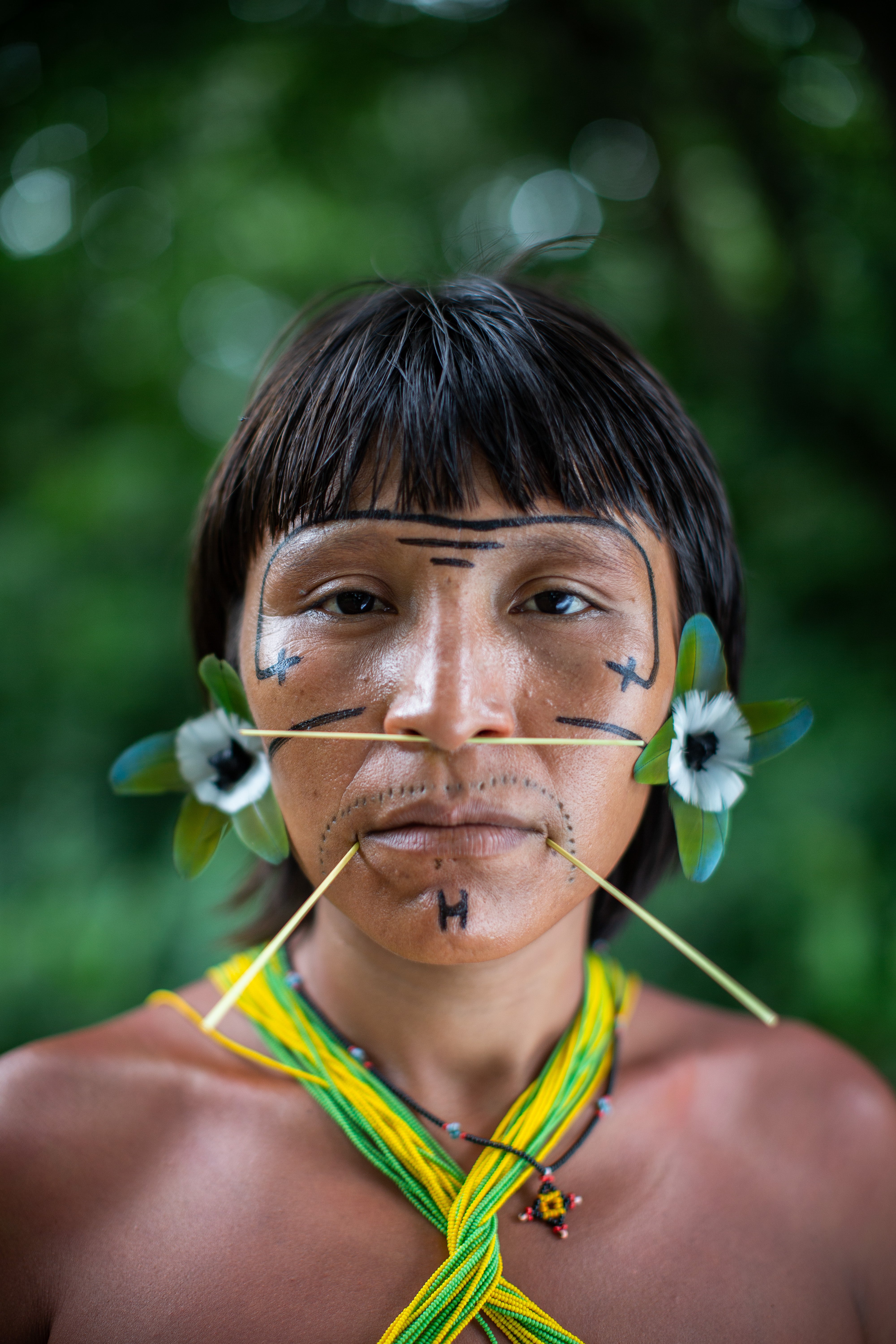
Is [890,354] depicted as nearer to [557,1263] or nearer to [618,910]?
[618,910]

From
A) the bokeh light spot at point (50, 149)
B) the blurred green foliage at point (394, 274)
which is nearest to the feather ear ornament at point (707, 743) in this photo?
the blurred green foliage at point (394, 274)

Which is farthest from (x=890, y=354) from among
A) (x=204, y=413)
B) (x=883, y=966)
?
(x=204, y=413)

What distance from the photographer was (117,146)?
9.68ft

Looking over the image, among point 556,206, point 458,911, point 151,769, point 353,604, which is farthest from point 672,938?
point 556,206

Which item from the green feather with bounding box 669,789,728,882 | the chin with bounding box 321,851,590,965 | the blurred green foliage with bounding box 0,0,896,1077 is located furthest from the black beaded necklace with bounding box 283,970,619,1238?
the blurred green foliage with bounding box 0,0,896,1077

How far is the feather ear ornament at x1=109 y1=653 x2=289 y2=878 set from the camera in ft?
4.38

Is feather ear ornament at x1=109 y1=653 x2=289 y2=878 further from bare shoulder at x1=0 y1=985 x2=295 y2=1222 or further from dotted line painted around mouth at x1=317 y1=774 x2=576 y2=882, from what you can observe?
bare shoulder at x1=0 y1=985 x2=295 y2=1222

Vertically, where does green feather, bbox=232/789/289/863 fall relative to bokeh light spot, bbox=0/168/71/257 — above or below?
below

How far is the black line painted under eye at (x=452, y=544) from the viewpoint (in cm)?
117

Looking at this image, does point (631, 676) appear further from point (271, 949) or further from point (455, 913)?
point (271, 949)

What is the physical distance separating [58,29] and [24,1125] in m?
3.08

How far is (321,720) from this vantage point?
1223 millimetres

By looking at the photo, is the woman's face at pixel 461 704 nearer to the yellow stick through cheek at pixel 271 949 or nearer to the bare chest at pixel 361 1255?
the yellow stick through cheek at pixel 271 949

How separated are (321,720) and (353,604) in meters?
0.18
